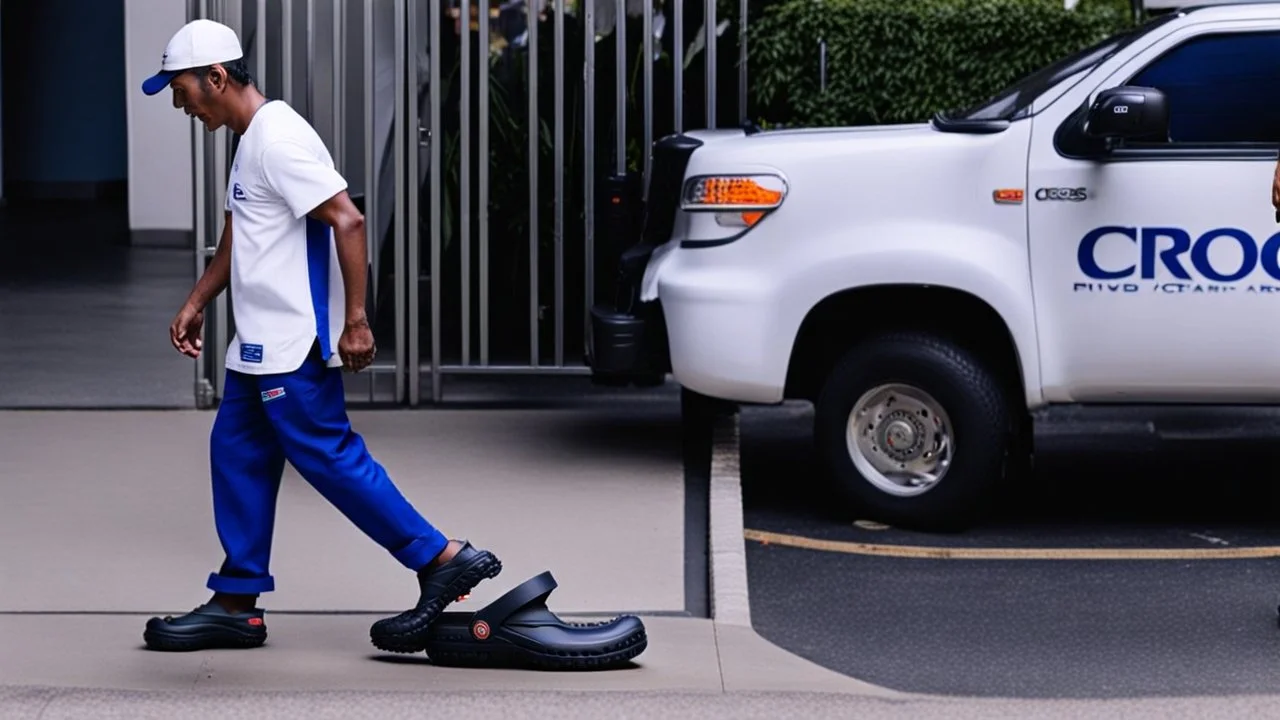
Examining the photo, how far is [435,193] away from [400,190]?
6.7 inches

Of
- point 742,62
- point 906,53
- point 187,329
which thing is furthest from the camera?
point 906,53

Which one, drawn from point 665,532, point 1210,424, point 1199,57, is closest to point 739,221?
point 665,532

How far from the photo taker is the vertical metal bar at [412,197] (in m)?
10.6

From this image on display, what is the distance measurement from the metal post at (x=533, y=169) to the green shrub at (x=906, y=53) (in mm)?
1131

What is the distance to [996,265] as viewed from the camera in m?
8.20

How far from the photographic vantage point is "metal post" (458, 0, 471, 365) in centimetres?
1061

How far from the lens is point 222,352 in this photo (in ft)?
34.7

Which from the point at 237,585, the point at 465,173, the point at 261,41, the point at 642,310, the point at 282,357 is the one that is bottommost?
the point at 237,585

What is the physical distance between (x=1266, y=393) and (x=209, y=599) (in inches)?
158

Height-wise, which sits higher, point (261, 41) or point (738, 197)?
point (261, 41)

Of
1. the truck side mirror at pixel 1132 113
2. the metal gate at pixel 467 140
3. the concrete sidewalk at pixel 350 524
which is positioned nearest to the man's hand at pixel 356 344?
the concrete sidewalk at pixel 350 524

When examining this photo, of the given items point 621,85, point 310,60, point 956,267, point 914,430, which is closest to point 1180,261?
point 956,267

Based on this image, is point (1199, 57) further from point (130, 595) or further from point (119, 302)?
point (119, 302)

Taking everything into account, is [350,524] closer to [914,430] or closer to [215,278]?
[215,278]
